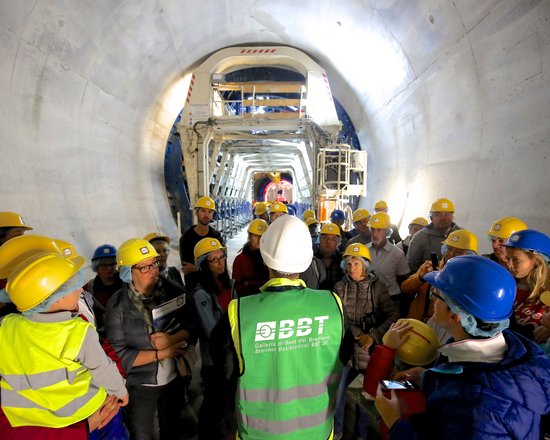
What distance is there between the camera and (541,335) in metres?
1.71

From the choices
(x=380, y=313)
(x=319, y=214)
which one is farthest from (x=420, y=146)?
(x=380, y=313)

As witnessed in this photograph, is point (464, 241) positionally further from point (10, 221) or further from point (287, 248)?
point (10, 221)

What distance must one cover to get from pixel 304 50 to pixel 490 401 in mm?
8082

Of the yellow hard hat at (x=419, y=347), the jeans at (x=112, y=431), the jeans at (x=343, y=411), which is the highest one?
the yellow hard hat at (x=419, y=347)

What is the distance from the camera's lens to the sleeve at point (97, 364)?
1.32 meters

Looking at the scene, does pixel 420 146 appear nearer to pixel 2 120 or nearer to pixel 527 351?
pixel 527 351

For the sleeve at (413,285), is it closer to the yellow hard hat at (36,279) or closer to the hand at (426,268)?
the hand at (426,268)

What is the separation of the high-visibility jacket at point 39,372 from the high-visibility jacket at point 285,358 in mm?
660

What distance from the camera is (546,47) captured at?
290 centimetres

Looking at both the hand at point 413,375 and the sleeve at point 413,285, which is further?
the sleeve at point 413,285

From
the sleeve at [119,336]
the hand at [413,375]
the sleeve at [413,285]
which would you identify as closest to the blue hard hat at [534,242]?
the sleeve at [413,285]

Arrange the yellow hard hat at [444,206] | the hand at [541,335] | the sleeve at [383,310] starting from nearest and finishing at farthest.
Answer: the hand at [541,335] < the sleeve at [383,310] < the yellow hard hat at [444,206]

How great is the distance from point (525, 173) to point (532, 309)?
189cm

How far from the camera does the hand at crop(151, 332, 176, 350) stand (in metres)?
1.89
